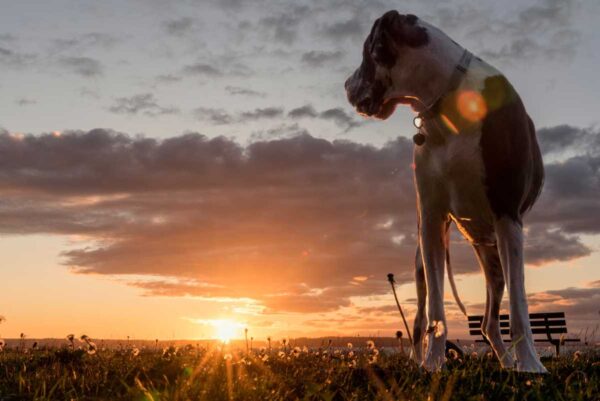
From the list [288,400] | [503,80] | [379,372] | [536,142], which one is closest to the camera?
[288,400]

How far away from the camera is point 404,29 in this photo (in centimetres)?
722

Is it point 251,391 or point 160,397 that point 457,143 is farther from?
point 160,397

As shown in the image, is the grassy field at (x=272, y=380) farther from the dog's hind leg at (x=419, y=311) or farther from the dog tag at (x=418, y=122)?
the dog tag at (x=418, y=122)

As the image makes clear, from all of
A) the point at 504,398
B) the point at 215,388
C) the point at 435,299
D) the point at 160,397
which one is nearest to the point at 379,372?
the point at 435,299

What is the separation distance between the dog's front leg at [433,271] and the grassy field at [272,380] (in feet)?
1.08

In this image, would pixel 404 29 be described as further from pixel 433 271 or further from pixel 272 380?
pixel 272 380

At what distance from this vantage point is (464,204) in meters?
7.13

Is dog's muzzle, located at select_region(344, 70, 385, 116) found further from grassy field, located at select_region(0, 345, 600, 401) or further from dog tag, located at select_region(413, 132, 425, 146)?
grassy field, located at select_region(0, 345, 600, 401)

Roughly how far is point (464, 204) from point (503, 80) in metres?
1.46

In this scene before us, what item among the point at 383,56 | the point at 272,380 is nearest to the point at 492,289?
the point at 383,56

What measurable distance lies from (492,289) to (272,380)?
353 cm

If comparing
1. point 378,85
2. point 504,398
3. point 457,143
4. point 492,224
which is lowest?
point 504,398

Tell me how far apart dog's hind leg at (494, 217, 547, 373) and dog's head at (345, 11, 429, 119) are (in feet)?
5.51

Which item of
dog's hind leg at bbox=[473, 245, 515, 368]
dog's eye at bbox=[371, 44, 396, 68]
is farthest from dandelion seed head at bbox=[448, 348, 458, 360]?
dog's eye at bbox=[371, 44, 396, 68]
